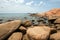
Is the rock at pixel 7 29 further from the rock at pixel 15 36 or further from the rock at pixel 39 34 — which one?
the rock at pixel 39 34

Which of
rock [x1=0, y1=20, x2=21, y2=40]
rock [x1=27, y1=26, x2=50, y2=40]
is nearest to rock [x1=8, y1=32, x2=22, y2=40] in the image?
rock [x1=0, y1=20, x2=21, y2=40]

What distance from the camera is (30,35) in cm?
831

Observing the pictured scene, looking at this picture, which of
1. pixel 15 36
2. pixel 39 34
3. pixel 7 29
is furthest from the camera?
pixel 7 29

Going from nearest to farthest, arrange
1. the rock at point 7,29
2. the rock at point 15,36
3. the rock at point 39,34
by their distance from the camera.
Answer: the rock at point 39,34
the rock at point 15,36
the rock at point 7,29

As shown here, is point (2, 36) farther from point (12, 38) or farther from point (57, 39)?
point (57, 39)

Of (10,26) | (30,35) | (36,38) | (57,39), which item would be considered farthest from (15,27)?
(57,39)

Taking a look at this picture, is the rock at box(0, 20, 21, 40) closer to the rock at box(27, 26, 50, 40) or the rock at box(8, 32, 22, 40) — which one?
the rock at box(8, 32, 22, 40)

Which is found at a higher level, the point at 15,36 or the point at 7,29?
the point at 7,29

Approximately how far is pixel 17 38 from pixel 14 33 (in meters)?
0.70

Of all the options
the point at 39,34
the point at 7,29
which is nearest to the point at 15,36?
the point at 7,29

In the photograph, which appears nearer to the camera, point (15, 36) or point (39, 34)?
point (39, 34)

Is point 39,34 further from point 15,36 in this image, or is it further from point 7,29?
point 7,29

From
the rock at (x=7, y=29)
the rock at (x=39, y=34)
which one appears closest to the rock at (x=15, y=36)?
the rock at (x=7, y=29)

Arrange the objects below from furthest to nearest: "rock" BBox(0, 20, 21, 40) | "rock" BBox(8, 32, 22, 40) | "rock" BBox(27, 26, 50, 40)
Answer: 1. "rock" BBox(0, 20, 21, 40)
2. "rock" BBox(8, 32, 22, 40)
3. "rock" BBox(27, 26, 50, 40)
